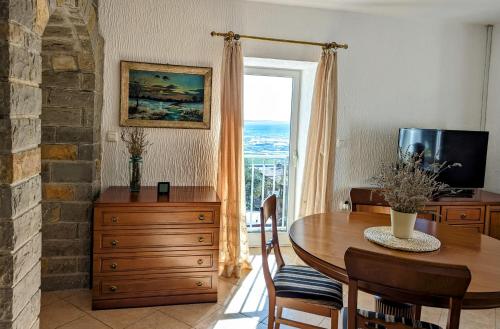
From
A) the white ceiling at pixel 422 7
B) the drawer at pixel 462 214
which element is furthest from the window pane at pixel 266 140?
the drawer at pixel 462 214

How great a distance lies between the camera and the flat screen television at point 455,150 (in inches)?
150

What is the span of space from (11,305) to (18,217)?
32 cm

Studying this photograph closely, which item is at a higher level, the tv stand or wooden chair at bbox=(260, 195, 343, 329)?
the tv stand

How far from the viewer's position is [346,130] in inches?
156

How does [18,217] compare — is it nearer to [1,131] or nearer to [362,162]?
[1,131]

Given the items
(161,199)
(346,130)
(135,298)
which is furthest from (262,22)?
(135,298)

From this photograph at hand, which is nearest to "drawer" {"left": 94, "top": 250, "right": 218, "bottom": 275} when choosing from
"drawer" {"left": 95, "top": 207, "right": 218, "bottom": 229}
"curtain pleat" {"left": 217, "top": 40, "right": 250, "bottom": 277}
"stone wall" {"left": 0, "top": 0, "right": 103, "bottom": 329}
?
"drawer" {"left": 95, "top": 207, "right": 218, "bottom": 229}

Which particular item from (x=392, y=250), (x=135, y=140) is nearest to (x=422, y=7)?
(x=392, y=250)

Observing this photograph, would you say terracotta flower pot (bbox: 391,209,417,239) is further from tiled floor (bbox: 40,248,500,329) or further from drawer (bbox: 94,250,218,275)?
drawer (bbox: 94,250,218,275)

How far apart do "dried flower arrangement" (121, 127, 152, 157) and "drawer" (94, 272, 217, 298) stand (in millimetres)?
990

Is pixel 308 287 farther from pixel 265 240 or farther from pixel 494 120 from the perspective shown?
pixel 494 120

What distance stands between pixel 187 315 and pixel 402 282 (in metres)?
1.84

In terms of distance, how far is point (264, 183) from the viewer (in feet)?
14.0

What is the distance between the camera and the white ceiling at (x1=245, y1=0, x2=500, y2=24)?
3496 mm
